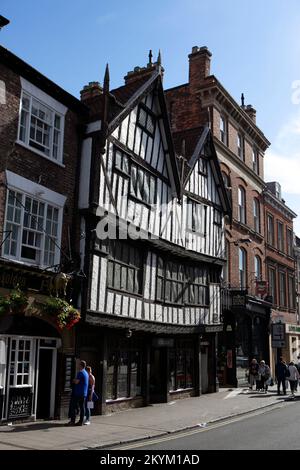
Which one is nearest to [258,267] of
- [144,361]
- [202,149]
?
[202,149]

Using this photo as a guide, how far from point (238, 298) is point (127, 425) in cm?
1289

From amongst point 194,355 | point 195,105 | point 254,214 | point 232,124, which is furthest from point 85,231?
point 254,214

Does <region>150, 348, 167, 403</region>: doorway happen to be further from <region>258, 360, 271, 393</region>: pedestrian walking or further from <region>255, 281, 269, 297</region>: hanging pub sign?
<region>255, 281, 269, 297</region>: hanging pub sign

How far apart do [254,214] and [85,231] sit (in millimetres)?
17924

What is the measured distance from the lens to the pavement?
9555 millimetres

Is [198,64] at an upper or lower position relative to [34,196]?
upper

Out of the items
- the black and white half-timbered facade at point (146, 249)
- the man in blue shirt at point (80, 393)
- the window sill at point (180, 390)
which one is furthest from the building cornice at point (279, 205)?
the man in blue shirt at point (80, 393)

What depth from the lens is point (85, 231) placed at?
14.0 metres

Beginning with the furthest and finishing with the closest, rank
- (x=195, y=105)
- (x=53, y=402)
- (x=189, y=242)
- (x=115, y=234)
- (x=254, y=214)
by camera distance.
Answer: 1. (x=254, y=214)
2. (x=195, y=105)
3. (x=189, y=242)
4. (x=115, y=234)
5. (x=53, y=402)

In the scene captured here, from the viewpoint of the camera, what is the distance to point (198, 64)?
87.0ft

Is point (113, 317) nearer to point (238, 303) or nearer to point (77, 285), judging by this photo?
point (77, 285)

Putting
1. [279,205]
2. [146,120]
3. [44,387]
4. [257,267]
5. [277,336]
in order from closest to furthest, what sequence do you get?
[44,387] → [146,120] → [277,336] → [257,267] → [279,205]

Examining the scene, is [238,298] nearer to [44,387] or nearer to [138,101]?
[138,101]

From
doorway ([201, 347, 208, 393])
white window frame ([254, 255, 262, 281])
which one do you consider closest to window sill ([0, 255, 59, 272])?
doorway ([201, 347, 208, 393])
